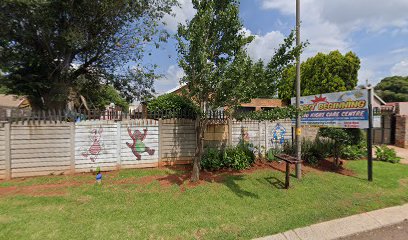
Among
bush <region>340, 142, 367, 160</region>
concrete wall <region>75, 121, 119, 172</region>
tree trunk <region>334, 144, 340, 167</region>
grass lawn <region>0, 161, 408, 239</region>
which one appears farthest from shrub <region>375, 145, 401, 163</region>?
concrete wall <region>75, 121, 119, 172</region>

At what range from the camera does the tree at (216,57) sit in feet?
18.4

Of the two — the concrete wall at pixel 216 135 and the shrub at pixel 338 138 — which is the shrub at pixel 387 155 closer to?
the shrub at pixel 338 138

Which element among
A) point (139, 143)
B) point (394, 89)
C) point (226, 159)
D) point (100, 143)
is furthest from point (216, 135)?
point (394, 89)

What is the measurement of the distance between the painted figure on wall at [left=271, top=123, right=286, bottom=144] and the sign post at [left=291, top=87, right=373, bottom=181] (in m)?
1.06

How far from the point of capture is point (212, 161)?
7.86 m

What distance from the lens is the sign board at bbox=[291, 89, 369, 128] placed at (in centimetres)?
773

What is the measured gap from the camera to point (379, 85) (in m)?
42.8

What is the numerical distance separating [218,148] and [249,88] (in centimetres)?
357

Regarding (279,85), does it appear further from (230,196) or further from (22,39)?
(22,39)

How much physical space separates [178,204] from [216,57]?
13.6 ft

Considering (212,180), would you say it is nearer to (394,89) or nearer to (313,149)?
(313,149)

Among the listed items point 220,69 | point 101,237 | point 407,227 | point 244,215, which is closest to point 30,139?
point 101,237

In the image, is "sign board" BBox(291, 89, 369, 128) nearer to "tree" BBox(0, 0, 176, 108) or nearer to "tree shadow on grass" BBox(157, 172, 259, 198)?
"tree shadow on grass" BBox(157, 172, 259, 198)

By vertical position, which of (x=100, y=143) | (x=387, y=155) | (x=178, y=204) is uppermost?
(x=100, y=143)
